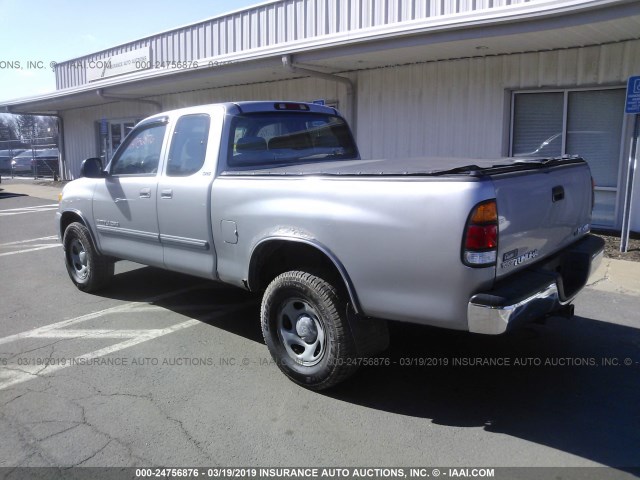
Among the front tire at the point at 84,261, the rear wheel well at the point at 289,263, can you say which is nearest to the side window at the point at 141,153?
the front tire at the point at 84,261

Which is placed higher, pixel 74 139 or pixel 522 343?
pixel 74 139

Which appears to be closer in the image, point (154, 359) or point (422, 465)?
point (422, 465)

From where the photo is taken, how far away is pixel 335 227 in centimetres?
347

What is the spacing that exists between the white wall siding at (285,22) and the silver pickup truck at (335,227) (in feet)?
20.1

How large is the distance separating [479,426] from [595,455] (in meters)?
0.64

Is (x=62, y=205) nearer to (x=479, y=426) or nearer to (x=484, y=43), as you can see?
(x=479, y=426)

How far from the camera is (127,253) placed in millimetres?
5480

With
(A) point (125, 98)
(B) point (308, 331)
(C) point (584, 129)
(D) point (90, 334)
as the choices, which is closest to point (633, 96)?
(C) point (584, 129)

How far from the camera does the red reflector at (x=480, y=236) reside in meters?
2.96

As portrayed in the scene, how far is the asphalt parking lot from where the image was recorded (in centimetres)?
312

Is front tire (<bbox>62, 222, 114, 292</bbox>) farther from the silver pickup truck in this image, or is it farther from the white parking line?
the white parking line

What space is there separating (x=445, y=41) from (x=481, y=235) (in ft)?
20.6

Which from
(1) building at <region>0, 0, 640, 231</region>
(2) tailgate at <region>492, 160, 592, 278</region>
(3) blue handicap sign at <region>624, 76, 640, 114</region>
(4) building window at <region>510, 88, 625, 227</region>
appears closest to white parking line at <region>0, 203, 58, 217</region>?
(1) building at <region>0, 0, 640, 231</region>

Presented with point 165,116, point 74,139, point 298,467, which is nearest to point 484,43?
point 165,116
